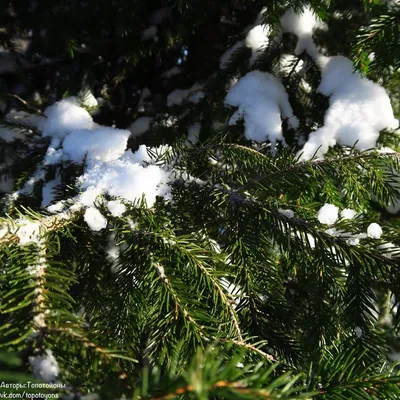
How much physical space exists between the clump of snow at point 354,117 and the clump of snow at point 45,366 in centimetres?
119

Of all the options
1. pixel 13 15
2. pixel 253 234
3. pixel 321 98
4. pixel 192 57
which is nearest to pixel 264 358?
pixel 253 234

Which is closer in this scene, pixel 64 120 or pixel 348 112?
pixel 348 112

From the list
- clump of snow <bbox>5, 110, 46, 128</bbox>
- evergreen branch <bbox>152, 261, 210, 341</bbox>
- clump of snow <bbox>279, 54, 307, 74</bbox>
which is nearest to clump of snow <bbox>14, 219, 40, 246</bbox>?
evergreen branch <bbox>152, 261, 210, 341</bbox>

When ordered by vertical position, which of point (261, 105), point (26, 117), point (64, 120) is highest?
point (26, 117)

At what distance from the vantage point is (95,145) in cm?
144

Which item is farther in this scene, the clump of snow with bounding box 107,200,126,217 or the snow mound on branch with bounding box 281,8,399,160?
the snow mound on branch with bounding box 281,8,399,160

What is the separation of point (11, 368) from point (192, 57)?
215 centimetres

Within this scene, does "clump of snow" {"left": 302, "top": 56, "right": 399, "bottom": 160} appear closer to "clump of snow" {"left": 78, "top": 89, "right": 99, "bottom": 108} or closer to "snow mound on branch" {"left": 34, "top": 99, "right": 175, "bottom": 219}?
"snow mound on branch" {"left": 34, "top": 99, "right": 175, "bottom": 219}

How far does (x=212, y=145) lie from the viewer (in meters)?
1.18

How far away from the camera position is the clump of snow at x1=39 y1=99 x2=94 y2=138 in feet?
5.70

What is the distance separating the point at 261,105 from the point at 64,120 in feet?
3.08

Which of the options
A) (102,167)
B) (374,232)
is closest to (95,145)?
(102,167)

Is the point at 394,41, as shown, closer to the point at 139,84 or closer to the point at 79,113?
the point at 79,113

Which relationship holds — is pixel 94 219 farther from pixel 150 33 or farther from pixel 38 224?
pixel 150 33
